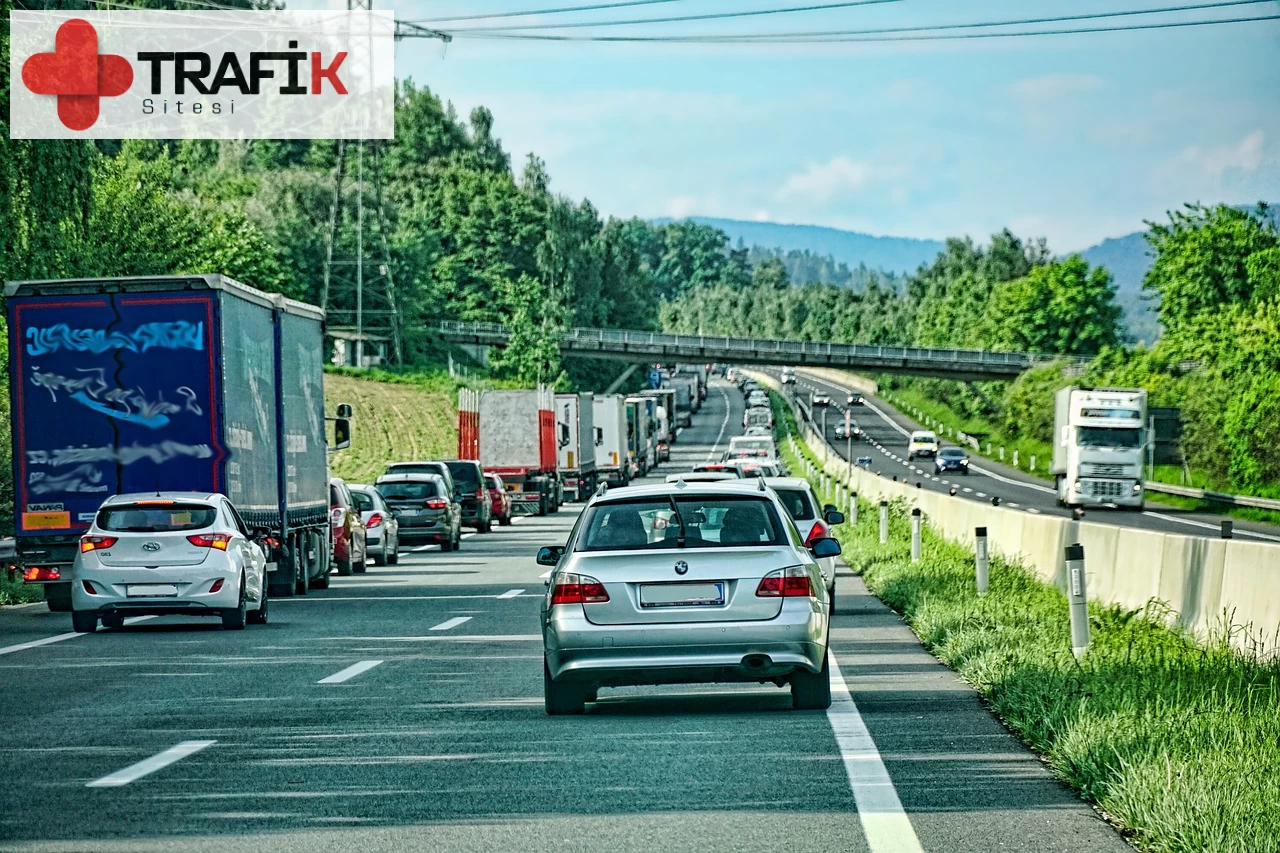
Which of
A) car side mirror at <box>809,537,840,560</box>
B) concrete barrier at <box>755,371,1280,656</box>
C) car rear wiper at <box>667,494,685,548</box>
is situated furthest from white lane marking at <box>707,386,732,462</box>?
car rear wiper at <box>667,494,685,548</box>

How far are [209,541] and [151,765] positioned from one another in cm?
1029

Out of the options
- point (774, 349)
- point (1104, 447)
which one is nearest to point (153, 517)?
point (1104, 447)

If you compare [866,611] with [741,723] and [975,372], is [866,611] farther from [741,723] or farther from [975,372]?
[975,372]

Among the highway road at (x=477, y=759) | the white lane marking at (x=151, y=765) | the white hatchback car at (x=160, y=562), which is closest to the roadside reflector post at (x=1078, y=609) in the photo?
the highway road at (x=477, y=759)

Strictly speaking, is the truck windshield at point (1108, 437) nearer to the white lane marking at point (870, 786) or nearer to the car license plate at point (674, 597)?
the white lane marking at point (870, 786)

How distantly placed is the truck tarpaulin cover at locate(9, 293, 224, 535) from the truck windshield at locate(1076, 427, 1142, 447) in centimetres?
4575

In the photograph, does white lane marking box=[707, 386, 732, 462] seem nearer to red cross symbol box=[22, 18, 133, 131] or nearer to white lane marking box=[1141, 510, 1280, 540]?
white lane marking box=[1141, 510, 1280, 540]

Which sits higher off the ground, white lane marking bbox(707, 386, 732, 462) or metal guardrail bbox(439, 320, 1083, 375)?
metal guardrail bbox(439, 320, 1083, 375)

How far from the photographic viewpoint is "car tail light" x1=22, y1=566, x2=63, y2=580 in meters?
23.4

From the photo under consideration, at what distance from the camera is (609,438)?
77.9 meters

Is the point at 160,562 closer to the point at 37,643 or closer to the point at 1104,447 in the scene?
the point at 37,643

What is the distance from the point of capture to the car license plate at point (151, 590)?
20.4m

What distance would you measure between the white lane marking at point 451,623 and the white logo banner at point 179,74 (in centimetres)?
1407

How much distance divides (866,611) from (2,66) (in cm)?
1642
